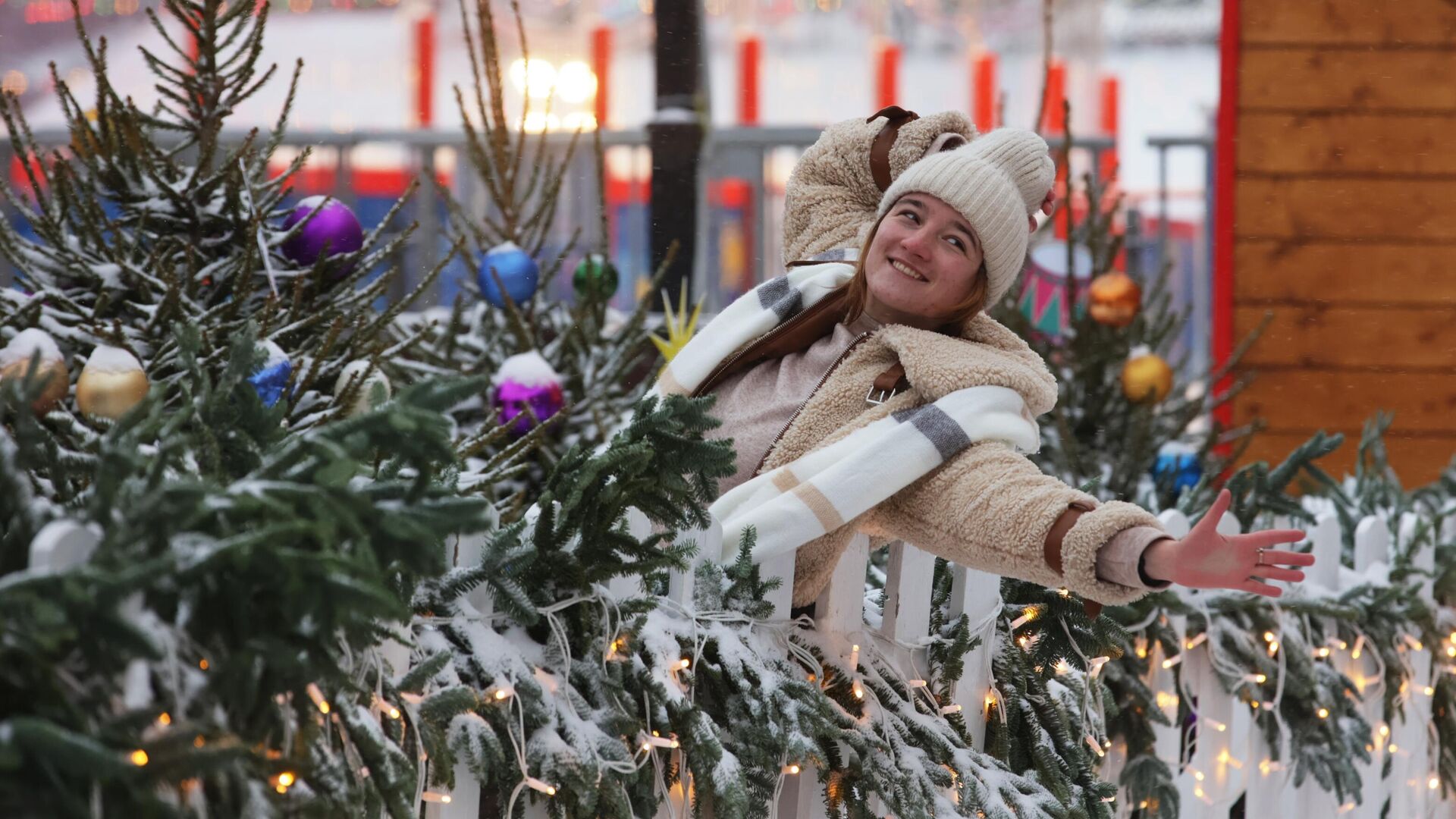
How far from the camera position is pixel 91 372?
6.07ft

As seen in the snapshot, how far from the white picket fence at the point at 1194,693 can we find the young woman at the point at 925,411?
6 cm

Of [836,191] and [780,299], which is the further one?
[836,191]

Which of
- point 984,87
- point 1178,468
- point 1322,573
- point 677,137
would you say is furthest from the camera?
point 984,87

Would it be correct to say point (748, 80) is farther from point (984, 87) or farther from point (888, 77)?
point (984, 87)

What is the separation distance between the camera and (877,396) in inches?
78.2

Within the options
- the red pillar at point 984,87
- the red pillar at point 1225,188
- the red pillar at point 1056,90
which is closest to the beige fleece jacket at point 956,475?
the red pillar at point 1225,188

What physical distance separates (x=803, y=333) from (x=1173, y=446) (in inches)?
71.9

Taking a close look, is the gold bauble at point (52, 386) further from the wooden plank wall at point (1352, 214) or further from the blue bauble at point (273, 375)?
the wooden plank wall at point (1352, 214)

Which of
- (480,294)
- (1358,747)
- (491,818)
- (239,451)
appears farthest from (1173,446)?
(239,451)

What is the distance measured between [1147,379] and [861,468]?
2.13m

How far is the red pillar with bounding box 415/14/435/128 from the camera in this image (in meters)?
9.73

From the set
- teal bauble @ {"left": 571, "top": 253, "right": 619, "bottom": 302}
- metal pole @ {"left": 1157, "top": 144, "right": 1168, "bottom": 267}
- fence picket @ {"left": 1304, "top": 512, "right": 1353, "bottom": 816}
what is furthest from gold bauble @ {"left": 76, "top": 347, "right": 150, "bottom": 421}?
metal pole @ {"left": 1157, "top": 144, "right": 1168, "bottom": 267}

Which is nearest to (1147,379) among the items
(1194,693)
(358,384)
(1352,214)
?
(1194,693)

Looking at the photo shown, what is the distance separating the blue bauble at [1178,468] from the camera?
357cm
